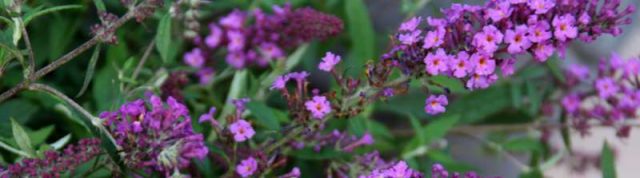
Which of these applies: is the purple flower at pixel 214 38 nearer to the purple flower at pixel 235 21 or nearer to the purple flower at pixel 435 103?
the purple flower at pixel 235 21

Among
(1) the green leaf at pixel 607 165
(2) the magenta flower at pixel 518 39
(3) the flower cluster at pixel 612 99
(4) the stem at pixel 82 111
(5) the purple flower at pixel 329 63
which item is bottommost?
(4) the stem at pixel 82 111

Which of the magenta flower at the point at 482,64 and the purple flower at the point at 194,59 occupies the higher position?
the purple flower at the point at 194,59

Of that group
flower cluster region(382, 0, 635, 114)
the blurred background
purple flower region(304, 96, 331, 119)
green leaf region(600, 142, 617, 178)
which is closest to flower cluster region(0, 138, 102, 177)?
the blurred background

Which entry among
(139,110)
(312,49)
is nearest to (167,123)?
(139,110)

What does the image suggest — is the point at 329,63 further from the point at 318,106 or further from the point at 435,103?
the point at 435,103

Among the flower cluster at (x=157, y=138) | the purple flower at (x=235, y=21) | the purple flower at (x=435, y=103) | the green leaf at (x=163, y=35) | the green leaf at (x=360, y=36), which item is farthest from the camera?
the green leaf at (x=360, y=36)

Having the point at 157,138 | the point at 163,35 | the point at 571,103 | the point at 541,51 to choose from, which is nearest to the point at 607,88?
the point at 571,103

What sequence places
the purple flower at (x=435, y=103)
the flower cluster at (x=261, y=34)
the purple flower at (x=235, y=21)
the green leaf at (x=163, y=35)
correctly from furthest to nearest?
the purple flower at (x=235, y=21)
the flower cluster at (x=261, y=34)
the green leaf at (x=163, y=35)
the purple flower at (x=435, y=103)

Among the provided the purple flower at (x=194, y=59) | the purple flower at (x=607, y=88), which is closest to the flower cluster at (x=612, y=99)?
the purple flower at (x=607, y=88)
